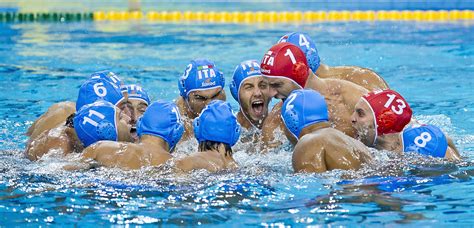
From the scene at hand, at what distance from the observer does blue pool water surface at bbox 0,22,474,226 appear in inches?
169

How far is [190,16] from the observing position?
57.4 feet

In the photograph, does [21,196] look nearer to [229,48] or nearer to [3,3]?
[229,48]

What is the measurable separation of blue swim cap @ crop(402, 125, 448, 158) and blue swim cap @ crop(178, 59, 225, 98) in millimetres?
1796

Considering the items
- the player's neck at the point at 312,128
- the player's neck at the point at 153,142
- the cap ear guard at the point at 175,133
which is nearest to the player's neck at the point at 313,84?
the player's neck at the point at 312,128

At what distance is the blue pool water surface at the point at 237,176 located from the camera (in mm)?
4293

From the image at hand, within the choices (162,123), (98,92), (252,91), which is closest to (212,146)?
(162,123)

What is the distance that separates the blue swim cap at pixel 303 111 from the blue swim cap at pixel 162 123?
0.72 m

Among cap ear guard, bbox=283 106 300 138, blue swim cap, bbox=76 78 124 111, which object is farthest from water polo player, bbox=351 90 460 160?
blue swim cap, bbox=76 78 124 111

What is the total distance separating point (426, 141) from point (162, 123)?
175 cm

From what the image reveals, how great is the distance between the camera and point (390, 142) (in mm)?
5480

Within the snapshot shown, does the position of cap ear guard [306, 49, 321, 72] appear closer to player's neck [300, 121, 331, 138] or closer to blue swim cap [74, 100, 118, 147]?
player's neck [300, 121, 331, 138]

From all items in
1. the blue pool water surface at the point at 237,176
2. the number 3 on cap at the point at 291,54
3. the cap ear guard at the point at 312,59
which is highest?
the number 3 on cap at the point at 291,54

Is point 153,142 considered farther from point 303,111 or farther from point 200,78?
point 200,78

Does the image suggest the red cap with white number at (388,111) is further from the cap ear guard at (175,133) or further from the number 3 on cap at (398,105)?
the cap ear guard at (175,133)
